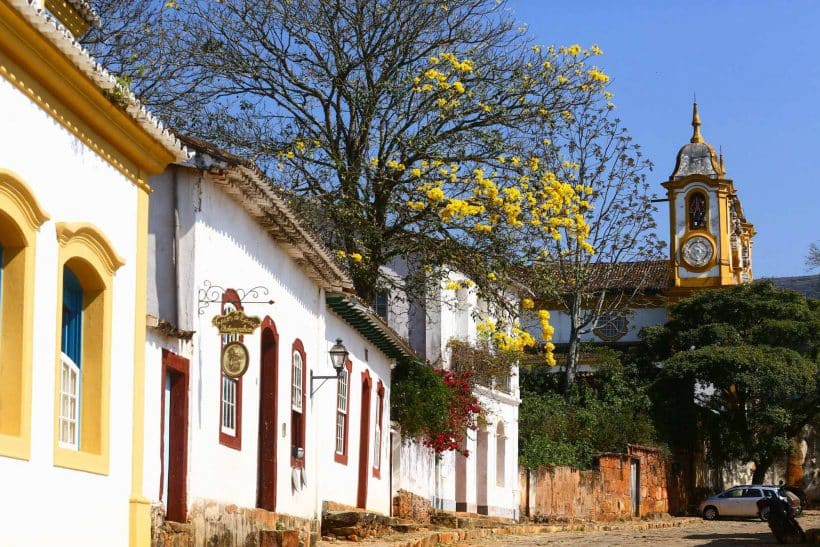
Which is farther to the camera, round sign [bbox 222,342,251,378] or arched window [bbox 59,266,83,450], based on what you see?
round sign [bbox 222,342,251,378]

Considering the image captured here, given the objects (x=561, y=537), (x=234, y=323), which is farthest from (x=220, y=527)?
(x=561, y=537)

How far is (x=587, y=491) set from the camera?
3756cm

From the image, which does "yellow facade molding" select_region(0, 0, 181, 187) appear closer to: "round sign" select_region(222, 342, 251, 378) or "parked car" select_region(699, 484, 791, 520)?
"round sign" select_region(222, 342, 251, 378)

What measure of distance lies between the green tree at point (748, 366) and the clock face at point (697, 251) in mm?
17706

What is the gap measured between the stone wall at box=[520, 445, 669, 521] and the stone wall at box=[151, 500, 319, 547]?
18918 millimetres

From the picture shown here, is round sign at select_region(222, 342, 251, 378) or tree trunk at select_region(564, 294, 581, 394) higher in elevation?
tree trunk at select_region(564, 294, 581, 394)

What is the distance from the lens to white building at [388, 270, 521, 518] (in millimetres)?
29655

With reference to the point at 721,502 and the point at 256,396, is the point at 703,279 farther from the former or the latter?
the point at 256,396

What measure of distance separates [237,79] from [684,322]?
27.4 meters

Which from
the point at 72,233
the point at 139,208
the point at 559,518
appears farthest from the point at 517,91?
the point at 72,233

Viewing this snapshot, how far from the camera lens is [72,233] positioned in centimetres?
981

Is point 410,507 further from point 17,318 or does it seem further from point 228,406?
point 17,318

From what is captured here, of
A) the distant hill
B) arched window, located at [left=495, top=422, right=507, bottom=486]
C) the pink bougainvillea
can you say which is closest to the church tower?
the distant hill

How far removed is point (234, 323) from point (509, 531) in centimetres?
1591
